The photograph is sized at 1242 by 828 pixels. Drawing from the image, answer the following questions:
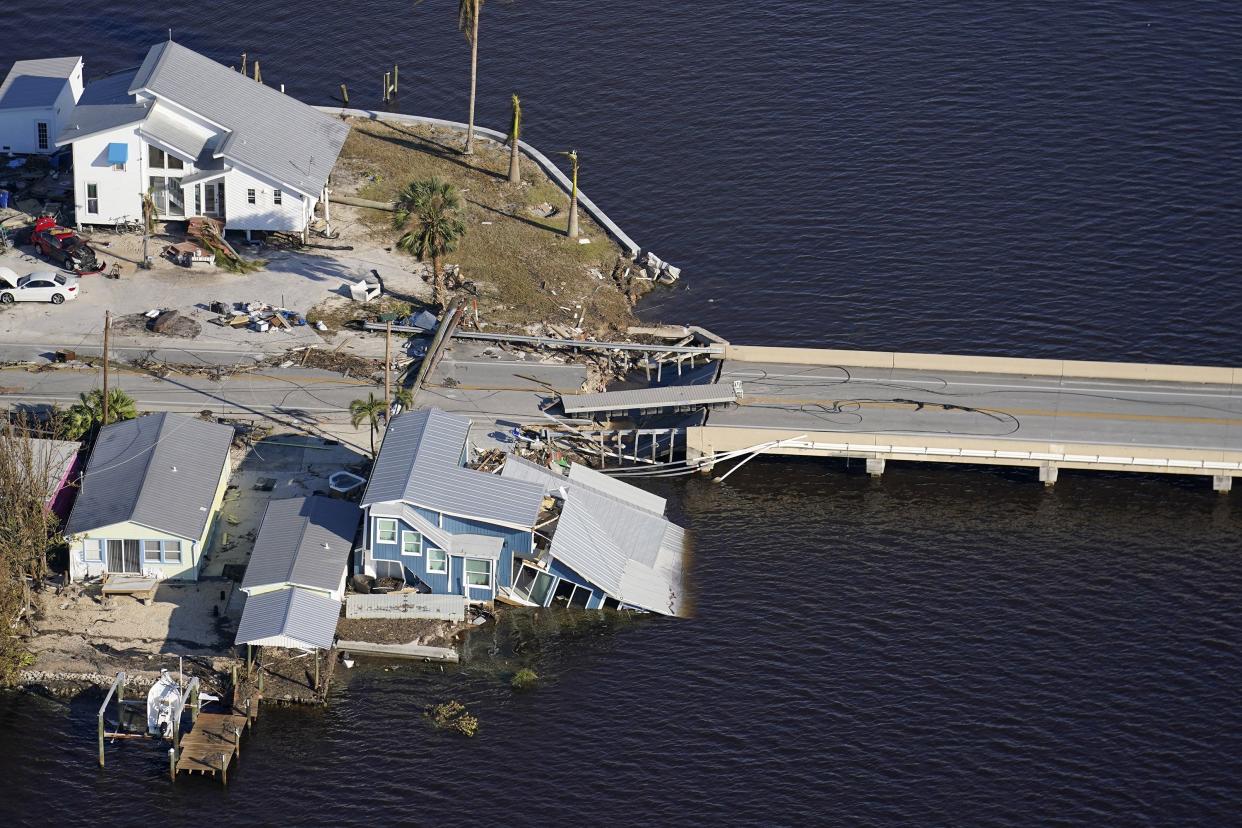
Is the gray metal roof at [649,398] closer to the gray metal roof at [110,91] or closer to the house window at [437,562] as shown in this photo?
the house window at [437,562]

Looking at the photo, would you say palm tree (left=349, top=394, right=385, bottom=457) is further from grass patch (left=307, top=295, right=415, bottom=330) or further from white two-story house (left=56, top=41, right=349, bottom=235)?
white two-story house (left=56, top=41, right=349, bottom=235)

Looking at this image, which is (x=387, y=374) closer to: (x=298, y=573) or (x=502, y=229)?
(x=298, y=573)

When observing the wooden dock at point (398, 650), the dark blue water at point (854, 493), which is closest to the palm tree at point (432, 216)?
the dark blue water at point (854, 493)

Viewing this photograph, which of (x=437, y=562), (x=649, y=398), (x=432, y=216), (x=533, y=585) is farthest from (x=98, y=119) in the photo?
(x=533, y=585)

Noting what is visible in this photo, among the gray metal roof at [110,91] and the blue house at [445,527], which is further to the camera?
the gray metal roof at [110,91]

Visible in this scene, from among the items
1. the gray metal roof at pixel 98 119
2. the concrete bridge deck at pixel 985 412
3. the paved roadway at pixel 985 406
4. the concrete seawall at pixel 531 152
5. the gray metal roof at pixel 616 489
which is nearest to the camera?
the gray metal roof at pixel 616 489

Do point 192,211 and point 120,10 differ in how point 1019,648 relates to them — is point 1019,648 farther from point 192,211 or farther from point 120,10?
point 120,10
